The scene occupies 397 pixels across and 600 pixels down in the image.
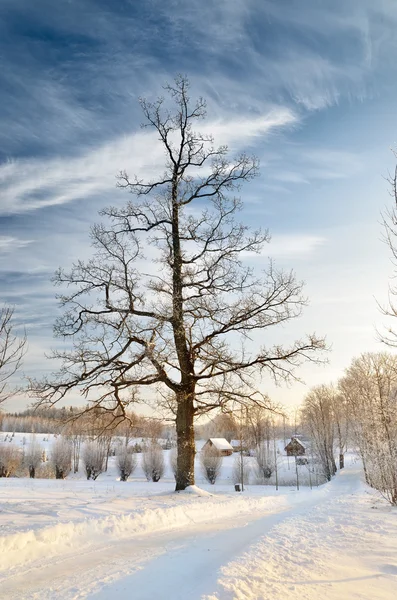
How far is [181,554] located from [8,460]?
45.0 m

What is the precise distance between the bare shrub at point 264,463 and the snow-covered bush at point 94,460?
17.9 metres

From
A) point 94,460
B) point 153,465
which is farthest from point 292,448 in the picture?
point 94,460

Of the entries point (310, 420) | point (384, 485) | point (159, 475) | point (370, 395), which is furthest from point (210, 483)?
point (384, 485)

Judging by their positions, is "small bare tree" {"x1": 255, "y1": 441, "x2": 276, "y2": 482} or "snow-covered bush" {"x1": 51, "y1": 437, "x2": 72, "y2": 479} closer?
"snow-covered bush" {"x1": 51, "y1": 437, "x2": 72, "y2": 479}

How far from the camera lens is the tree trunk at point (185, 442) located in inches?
557

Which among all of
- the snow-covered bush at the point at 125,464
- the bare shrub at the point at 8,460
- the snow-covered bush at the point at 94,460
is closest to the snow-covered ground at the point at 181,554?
the snow-covered bush at the point at 94,460

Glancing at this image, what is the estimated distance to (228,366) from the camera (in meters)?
14.5

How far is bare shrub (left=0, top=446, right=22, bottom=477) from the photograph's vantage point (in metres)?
44.4

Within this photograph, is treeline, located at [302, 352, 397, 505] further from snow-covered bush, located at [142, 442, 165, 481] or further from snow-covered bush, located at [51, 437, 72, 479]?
snow-covered bush, located at [51, 437, 72, 479]

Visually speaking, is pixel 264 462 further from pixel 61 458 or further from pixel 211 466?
pixel 61 458

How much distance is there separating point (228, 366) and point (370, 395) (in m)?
15.8

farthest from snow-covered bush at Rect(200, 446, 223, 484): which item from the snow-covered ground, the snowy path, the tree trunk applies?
the snowy path

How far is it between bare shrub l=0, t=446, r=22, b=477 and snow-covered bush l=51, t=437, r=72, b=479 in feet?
13.2

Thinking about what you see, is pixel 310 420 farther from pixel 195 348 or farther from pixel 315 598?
pixel 315 598
